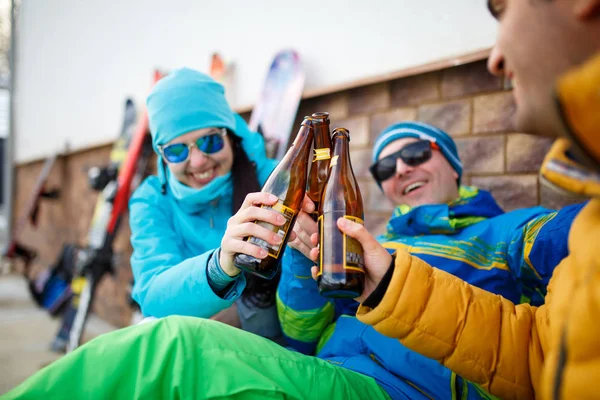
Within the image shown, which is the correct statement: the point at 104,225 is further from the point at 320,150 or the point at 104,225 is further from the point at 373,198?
the point at 320,150

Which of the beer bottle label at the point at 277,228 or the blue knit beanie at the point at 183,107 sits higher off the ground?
the blue knit beanie at the point at 183,107

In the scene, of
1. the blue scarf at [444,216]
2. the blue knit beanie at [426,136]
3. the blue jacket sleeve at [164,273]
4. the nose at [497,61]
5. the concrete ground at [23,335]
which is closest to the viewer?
the nose at [497,61]

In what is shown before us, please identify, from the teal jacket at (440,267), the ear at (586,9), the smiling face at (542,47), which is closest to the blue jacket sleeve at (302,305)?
the teal jacket at (440,267)

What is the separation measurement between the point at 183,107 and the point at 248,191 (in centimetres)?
45

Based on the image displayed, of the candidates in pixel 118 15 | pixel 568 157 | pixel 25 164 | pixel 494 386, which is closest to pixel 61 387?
pixel 494 386

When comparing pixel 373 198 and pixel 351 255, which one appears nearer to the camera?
pixel 351 255

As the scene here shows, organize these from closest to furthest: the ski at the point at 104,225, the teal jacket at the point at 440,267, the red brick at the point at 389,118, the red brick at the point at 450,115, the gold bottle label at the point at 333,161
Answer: the gold bottle label at the point at 333,161, the teal jacket at the point at 440,267, the red brick at the point at 450,115, the red brick at the point at 389,118, the ski at the point at 104,225

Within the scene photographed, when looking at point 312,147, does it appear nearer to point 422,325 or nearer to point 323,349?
point 422,325

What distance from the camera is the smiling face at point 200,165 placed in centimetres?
180

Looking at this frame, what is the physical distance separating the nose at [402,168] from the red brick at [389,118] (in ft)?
2.43

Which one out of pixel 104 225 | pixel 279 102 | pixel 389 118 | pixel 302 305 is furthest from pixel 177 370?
pixel 104 225

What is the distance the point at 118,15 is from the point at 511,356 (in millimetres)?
6052

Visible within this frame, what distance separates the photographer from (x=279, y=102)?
3.12m

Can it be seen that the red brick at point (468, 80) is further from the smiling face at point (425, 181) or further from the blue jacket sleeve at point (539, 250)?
the blue jacket sleeve at point (539, 250)
